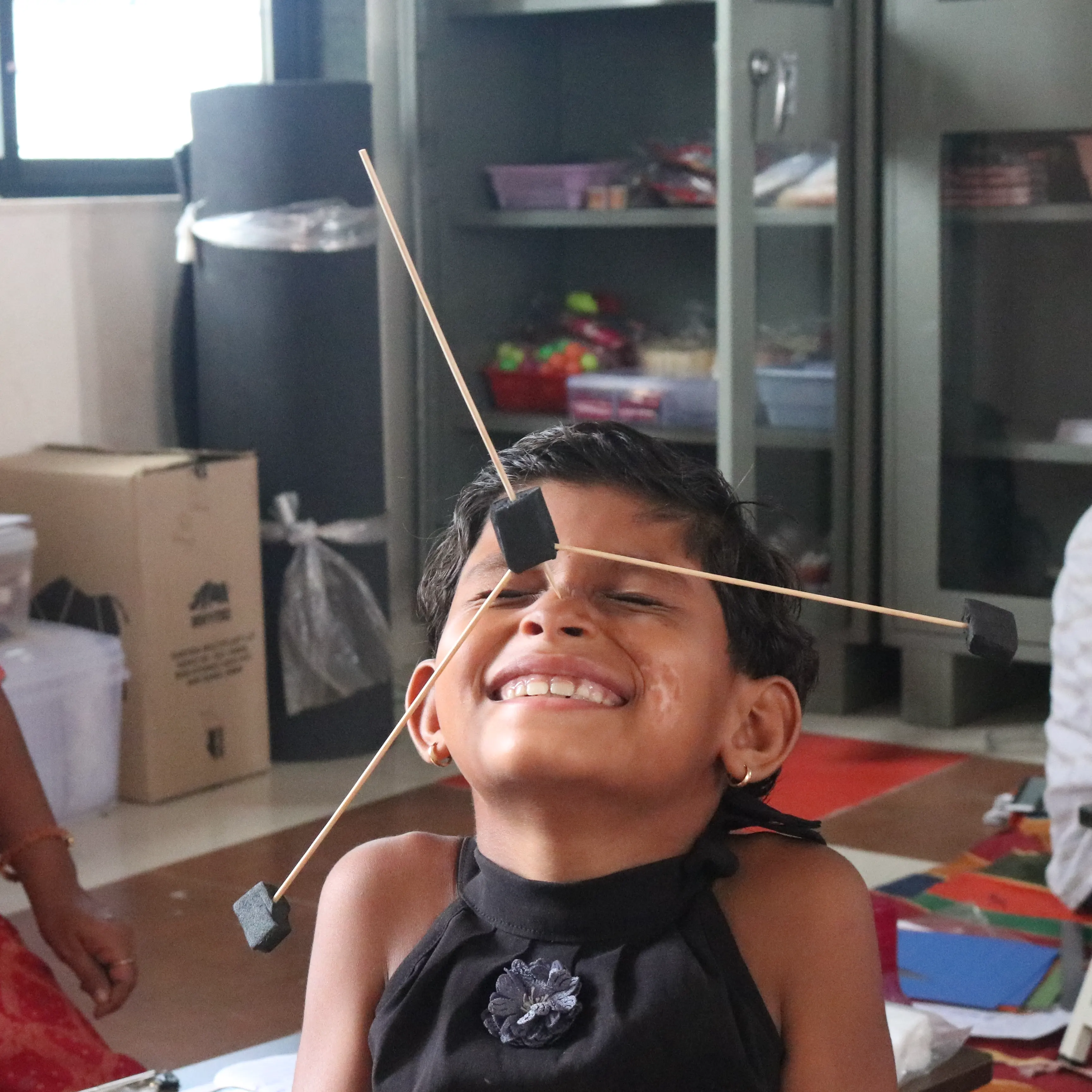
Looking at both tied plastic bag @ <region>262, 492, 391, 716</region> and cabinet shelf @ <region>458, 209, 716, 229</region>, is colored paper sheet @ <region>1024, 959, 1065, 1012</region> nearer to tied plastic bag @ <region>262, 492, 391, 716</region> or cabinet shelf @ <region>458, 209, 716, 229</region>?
tied plastic bag @ <region>262, 492, 391, 716</region>

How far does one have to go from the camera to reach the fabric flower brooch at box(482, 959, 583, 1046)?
880mm

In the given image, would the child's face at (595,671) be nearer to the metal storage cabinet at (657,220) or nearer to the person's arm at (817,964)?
the person's arm at (817,964)

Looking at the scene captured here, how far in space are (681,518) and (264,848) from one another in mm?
1986

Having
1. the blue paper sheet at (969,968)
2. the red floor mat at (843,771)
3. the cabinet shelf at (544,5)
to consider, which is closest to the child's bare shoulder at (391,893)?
the blue paper sheet at (969,968)

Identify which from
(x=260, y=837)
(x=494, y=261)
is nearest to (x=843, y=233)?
(x=494, y=261)

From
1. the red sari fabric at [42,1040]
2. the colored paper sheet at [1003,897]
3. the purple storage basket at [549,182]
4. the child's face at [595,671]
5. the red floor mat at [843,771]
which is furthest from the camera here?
the purple storage basket at [549,182]

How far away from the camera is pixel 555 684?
88 cm

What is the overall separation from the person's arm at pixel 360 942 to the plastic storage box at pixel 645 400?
8.99 feet

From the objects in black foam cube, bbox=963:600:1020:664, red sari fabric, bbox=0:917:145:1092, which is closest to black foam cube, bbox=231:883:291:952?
black foam cube, bbox=963:600:1020:664

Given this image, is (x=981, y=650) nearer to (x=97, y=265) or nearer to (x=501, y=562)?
(x=501, y=562)

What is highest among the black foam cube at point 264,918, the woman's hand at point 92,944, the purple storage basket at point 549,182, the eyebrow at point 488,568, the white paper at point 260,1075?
the purple storage basket at point 549,182

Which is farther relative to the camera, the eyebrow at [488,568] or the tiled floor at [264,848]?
the tiled floor at [264,848]

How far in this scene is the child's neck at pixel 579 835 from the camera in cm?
90

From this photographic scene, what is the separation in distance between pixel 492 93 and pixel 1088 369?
1545mm
